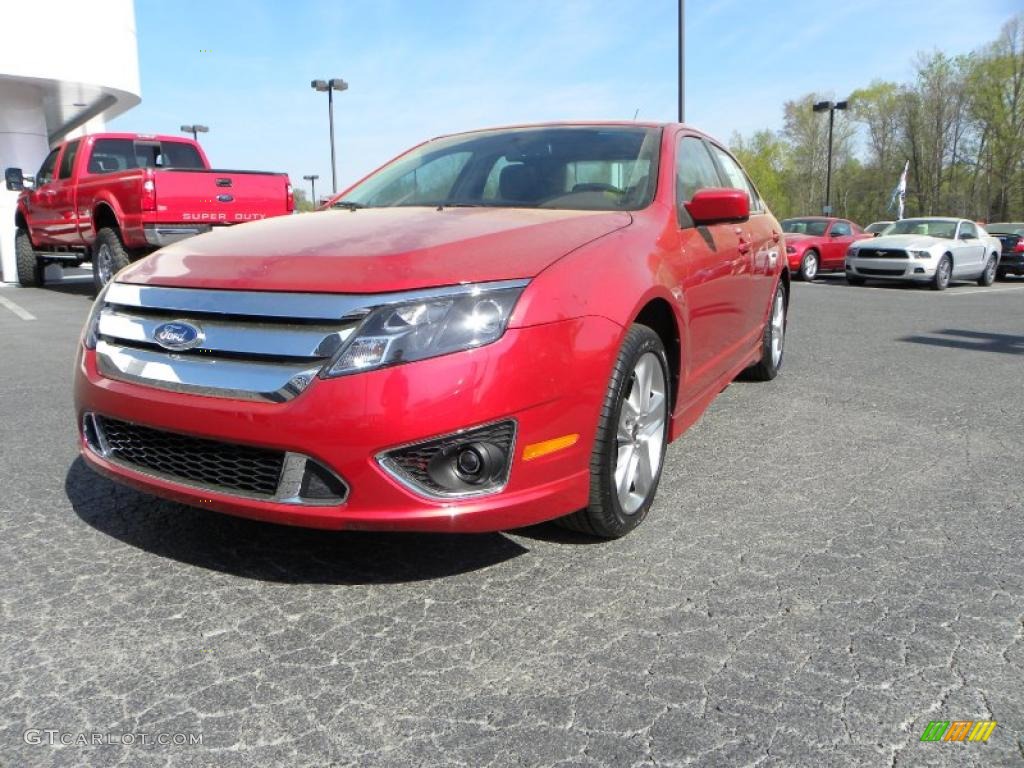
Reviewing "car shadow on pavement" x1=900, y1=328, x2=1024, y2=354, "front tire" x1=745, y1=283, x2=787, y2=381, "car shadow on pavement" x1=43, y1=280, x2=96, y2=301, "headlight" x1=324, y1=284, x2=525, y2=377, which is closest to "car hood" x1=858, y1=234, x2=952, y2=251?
"car shadow on pavement" x1=900, y1=328, x2=1024, y2=354

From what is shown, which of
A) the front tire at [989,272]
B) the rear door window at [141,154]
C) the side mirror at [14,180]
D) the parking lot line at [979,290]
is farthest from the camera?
the front tire at [989,272]

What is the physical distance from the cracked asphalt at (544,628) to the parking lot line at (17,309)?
259 inches

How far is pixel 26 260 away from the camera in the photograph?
13430 millimetres

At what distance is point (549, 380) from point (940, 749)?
130 centimetres

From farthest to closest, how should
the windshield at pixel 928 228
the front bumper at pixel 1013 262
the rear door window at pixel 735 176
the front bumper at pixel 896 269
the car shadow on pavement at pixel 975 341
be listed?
the front bumper at pixel 1013 262 → the windshield at pixel 928 228 → the front bumper at pixel 896 269 → the car shadow on pavement at pixel 975 341 → the rear door window at pixel 735 176

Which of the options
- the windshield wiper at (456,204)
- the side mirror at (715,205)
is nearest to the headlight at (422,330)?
the windshield wiper at (456,204)

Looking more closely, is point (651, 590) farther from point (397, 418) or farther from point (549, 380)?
point (397, 418)

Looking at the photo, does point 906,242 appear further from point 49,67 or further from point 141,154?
point 49,67

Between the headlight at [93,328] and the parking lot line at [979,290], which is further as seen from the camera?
the parking lot line at [979,290]

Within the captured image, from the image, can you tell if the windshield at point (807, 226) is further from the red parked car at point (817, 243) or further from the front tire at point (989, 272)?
the front tire at point (989, 272)

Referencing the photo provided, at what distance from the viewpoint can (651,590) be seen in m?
2.53

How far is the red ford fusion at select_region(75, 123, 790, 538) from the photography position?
2.25m

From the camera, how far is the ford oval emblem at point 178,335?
2441 millimetres

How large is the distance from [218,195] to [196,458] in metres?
7.32
